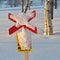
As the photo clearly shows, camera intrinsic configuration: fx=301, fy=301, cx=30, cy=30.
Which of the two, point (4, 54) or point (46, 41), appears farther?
point (46, 41)

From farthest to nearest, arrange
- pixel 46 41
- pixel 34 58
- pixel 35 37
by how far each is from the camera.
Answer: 1. pixel 35 37
2. pixel 46 41
3. pixel 34 58

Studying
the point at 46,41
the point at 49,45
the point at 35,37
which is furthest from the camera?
the point at 35,37

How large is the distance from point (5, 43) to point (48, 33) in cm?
218

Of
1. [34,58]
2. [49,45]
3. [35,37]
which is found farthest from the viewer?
[35,37]

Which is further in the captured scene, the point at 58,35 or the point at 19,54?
the point at 58,35

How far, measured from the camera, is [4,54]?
7871 millimetres

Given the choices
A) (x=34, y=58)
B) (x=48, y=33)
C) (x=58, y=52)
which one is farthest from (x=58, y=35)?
(x=34, y=58)

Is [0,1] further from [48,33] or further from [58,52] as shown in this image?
[58,52]

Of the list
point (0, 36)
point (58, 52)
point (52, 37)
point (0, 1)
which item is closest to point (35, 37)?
point (52, 37)

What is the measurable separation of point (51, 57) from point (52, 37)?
2940 mm

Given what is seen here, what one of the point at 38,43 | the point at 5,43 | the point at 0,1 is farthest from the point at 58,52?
the point at 0,1

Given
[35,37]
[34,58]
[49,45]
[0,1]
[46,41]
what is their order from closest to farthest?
[34,58]
[49,45]
[46,41]
[35,37]
[0,1]

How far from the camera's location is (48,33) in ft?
36.0

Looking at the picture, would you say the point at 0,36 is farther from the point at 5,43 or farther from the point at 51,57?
the point at 51,57
